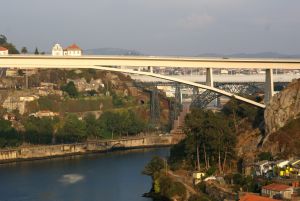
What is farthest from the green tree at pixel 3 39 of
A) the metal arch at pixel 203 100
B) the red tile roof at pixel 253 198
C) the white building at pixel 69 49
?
the red tile roof at pixel 253 198

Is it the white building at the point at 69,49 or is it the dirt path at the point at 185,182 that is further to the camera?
the white building at the point at 69,49

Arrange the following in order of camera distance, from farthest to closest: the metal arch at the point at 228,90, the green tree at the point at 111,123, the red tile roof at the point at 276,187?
the green tree at the point at 111,123 < the metal arch at the point at 228,90 < the red tile roof at the point at 276,187

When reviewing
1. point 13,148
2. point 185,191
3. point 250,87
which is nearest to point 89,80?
point 13,148

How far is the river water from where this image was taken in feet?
62.9

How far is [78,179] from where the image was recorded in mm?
21797

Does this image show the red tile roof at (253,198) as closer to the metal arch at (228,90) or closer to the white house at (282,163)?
the white house at (282,163)

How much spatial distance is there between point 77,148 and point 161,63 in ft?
28.3

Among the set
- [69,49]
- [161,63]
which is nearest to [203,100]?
[161,63]

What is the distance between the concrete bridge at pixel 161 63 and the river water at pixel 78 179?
3438mm

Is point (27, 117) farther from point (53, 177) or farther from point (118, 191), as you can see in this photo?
point (118, 191)

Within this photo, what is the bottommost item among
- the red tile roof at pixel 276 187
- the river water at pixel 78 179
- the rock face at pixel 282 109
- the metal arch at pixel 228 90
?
the river water at pixel 78 179

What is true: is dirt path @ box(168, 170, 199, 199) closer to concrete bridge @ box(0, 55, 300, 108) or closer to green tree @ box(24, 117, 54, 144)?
concrete bridge @ box(0, 55, 300, 108)

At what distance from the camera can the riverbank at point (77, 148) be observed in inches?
1118

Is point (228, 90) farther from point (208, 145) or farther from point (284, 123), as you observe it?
point (208, 145)
